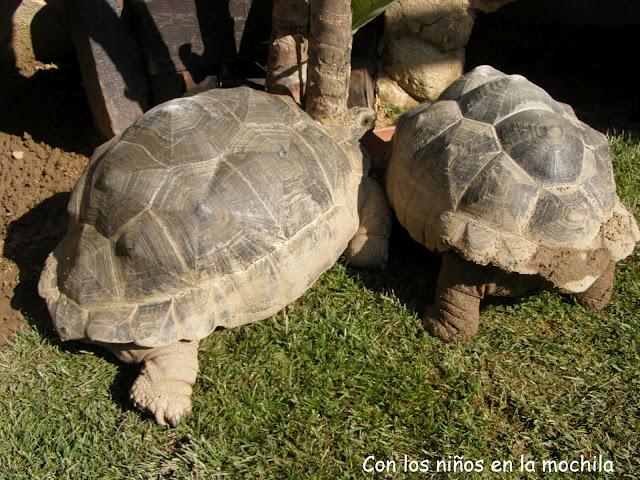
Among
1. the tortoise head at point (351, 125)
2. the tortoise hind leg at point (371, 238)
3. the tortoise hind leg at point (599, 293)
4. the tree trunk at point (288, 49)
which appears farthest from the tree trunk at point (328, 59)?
the tortoise hind leg at point (599, 293)

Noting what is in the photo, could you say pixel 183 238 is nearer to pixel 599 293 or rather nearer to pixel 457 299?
pixel 457 299

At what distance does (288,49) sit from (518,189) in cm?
206

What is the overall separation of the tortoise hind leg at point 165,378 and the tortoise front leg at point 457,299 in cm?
154

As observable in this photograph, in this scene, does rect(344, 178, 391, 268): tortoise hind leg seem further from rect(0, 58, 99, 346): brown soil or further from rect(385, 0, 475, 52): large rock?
rect(0, 58, 99, 346): brown soil

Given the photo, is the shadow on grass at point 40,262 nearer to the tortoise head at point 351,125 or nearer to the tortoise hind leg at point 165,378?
the tortoise hind leg at point 165,378

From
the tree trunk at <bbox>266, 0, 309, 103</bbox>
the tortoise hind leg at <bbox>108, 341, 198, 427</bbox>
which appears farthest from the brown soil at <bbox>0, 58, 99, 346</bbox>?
the tree trunk at <bbox>266, 0, 309, 103</bbox>

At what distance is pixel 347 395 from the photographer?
3160 millimetres

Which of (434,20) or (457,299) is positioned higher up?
(434,20)

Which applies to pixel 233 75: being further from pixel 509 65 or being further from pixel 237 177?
pixel 509 65

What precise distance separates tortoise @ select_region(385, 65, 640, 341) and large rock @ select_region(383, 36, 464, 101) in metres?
1.63

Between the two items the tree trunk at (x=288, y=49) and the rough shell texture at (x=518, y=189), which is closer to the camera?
the rough shell texture at (x=518, y=189)

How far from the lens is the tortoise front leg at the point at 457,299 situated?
3.28 metres

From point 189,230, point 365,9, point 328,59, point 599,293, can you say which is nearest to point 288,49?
point 328,59

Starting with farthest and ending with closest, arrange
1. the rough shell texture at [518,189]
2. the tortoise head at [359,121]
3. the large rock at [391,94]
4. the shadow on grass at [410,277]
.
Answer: the large rock at [391,94] < the tortoise head at [359,121] < the shadow on grass at [410,277] < the rough shell texture at [518,189]
